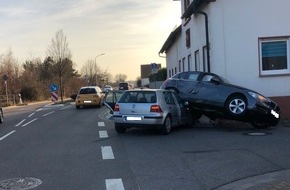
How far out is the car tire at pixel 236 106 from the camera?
49.7 ft

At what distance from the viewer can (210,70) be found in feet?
62.0

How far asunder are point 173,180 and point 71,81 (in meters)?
69.1

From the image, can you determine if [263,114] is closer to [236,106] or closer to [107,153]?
[236,106]

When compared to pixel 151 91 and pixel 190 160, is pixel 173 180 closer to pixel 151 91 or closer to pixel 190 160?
pixel 190 160

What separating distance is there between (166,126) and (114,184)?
268 inches

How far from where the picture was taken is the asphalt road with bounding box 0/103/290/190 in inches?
308

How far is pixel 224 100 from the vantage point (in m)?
15.5

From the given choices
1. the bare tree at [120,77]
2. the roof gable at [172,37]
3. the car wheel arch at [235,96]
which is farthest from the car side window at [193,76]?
the bare tree at [120,77]

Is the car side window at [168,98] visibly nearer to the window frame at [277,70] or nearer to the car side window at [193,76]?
the car side window at [193,76]

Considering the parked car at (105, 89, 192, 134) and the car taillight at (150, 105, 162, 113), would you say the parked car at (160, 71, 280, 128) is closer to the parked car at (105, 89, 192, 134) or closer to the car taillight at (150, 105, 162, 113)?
the parked car at (105, 89, 192, 134)

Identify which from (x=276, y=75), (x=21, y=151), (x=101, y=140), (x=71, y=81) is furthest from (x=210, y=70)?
(x=71, y=81)

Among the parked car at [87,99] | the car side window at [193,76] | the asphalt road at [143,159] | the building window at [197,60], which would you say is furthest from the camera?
the parked car at [87,99]

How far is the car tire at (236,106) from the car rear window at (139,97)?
8.70 feet

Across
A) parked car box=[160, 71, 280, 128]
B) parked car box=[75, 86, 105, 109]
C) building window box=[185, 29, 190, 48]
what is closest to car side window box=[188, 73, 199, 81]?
parked car box=[160, 71, 280, 128]
